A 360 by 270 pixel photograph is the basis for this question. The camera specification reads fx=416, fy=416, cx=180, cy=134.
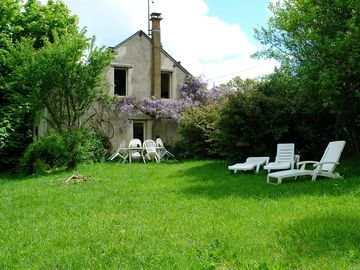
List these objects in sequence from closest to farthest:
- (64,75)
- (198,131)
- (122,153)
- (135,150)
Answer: (64,75) → (198,131) → (135,150) → (122,153)

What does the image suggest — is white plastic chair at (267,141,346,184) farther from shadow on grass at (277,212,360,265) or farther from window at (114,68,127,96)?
window at (114,68,127,96)

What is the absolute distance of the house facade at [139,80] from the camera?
21.6 m

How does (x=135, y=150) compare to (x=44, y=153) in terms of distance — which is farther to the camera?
(x=135, y=150)

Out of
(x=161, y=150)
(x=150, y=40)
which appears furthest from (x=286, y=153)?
(x=150, y=40)

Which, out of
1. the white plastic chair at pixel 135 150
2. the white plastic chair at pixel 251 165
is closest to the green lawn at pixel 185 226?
the white plastic chair at pixel 251 165

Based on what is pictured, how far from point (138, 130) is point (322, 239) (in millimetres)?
17688

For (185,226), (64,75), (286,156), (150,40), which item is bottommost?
(185,226)

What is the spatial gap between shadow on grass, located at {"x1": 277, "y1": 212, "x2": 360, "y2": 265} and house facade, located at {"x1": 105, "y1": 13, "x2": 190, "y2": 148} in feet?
53.5

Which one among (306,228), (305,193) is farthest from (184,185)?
(306,228)

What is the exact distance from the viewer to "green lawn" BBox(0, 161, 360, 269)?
4.52 m

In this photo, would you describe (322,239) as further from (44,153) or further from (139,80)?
(139,80)

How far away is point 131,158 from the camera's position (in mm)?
19500

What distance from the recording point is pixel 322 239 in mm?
5023

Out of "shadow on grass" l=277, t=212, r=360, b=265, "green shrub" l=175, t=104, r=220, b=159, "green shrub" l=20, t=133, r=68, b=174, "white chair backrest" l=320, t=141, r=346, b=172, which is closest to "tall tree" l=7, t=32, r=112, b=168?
"green shrub" l=20, t=133, r=68, b=174
